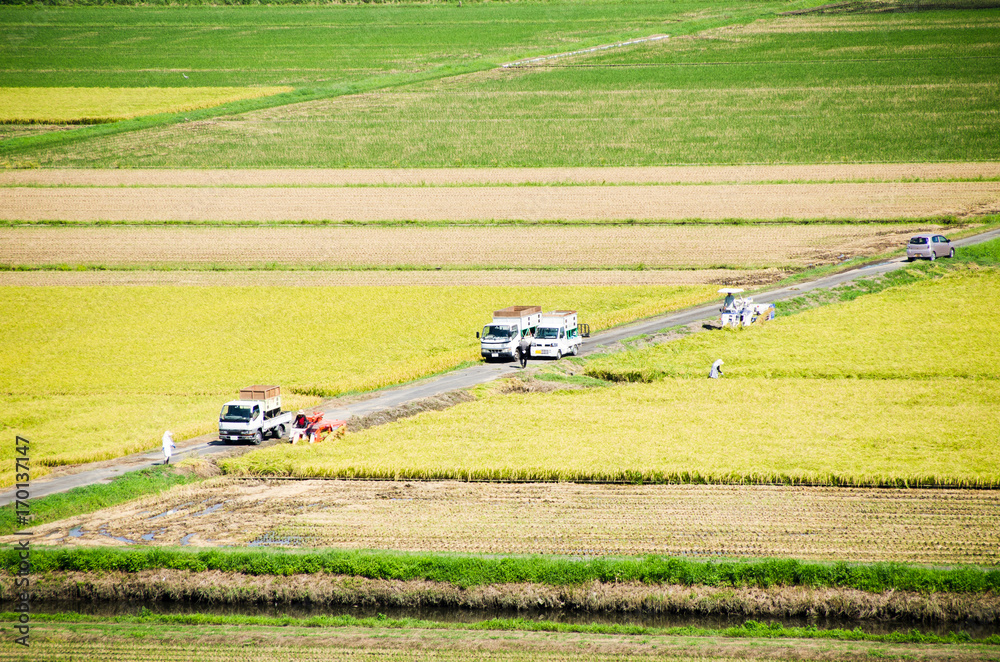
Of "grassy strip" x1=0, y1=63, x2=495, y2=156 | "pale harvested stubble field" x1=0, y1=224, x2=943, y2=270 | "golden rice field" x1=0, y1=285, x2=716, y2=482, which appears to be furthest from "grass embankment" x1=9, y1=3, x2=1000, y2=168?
"golden rice field" x1=0, y1=285, x2=716, y2=482

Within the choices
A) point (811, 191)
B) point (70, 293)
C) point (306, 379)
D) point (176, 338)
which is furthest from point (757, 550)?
point (811, 191)

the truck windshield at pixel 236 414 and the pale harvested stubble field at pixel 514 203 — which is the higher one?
the pale harvested stubble field at pixel 514 203

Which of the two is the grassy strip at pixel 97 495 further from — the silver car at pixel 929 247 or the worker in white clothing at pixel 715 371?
the silver car at pixel 929 247

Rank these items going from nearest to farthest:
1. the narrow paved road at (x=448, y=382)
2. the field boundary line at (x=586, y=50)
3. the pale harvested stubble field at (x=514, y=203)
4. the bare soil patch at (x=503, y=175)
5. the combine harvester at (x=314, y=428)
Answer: the narrow paved road at (x=448, y=382) < the combine harvester at (x=314, y=428) < the pale harvested stubble field at (x=514, y=203) < the bare soil patch at (x=503, y=175) < the field boundary line at (x=586, y=50)

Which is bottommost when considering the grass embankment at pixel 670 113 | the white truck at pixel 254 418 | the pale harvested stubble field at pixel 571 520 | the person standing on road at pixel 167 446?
the pale harvested stubble field at pixel 571 520

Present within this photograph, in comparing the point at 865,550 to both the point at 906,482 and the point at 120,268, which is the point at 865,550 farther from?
the point at 120,268

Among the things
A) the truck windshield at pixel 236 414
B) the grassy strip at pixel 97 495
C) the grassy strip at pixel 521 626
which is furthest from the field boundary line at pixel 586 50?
the grassy strip at pixel 521 626

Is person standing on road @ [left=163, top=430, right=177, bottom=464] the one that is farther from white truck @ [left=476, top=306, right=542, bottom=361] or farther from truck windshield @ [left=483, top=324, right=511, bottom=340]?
truck windshield @ [left=483, top=324, right=511, bottom=340]
